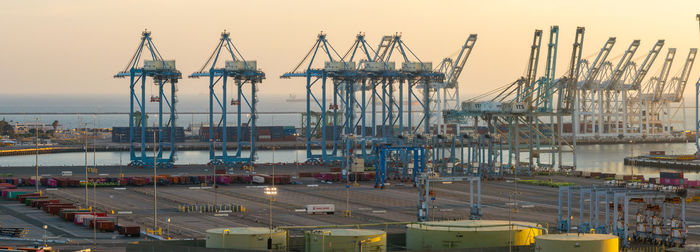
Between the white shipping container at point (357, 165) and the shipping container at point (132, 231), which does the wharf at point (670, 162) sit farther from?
the shipping container at point (132, 231)

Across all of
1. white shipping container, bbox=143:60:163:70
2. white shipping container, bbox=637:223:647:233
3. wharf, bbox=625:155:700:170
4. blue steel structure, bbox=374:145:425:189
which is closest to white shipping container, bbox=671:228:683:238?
white shipping container, bbox=637:223:647:233

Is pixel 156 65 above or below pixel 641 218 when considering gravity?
above

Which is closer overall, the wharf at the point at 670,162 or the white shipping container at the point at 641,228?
the white shipping container at the point at 641,228

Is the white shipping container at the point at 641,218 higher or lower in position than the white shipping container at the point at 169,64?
lower

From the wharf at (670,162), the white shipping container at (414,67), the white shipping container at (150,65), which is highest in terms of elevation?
the white shipping container at (414,67)

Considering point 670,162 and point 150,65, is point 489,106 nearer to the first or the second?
point 150,65

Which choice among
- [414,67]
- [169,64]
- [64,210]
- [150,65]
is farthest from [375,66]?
[64,210]

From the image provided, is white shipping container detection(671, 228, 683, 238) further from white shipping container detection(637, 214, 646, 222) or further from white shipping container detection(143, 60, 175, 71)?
white shipping container detection(143, 60, 175, 71)

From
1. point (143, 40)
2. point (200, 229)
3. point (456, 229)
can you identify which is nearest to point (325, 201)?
point (200, 229)

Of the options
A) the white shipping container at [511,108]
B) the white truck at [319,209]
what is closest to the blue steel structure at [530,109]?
the white shipping container at [511,108]

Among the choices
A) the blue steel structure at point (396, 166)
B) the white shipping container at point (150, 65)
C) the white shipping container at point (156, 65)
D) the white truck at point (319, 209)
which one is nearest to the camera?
the white truck at point (319, 209)

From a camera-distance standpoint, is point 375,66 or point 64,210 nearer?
point 64,210

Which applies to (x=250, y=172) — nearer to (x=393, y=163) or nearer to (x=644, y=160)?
(x=393, y=163)

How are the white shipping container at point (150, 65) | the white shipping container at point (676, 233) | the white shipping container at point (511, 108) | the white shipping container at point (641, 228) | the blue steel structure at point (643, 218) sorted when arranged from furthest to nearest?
the white shipping container at point (150, 65) → the white shipping container at point (511, 108) → the white shipping container at point (641, 228) → the blue steel structure at point (643, 218) → the white shipping container at point (676, 233)
